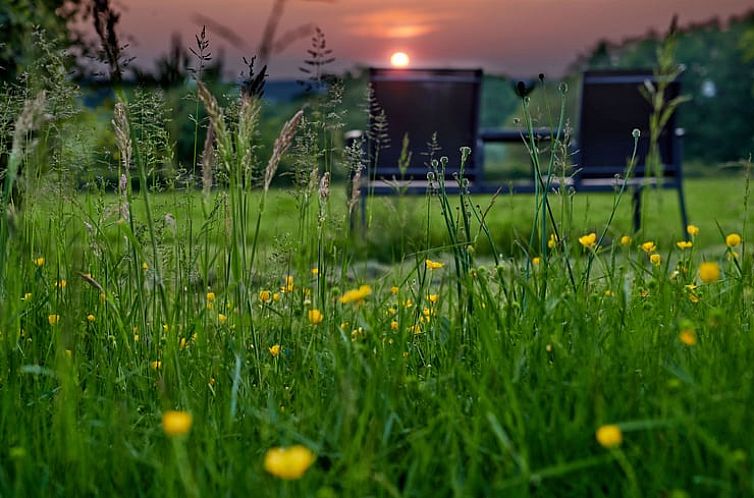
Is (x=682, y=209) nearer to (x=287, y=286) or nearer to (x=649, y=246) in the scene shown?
(x=649, y=246)

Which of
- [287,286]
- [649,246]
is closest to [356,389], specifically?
[287,286]

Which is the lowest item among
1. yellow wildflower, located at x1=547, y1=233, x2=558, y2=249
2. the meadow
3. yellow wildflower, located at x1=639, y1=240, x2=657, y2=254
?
the meadow

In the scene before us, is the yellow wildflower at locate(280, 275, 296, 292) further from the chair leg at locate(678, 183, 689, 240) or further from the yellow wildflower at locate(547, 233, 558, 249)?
the chair leg at locate(678, 183, 689, 240)

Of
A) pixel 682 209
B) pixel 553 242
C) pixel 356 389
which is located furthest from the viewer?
pixel 682 209

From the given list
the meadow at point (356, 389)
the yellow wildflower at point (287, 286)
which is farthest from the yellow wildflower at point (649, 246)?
the yellow wildflower at point (287, 286)

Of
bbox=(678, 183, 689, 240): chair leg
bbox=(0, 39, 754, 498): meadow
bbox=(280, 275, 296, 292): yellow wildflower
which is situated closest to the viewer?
bbox=(0, 39, 754, 498): meadow

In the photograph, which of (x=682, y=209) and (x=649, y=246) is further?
(x=682, y=209)

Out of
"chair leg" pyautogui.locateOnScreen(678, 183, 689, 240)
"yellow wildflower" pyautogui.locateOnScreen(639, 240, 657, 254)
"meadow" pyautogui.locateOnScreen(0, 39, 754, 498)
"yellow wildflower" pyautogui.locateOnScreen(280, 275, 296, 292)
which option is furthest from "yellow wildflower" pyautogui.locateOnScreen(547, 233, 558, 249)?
"chair leg" pyautogui.locateOnScreen(678, 183, 689, 240)

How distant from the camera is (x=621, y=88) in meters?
6.26

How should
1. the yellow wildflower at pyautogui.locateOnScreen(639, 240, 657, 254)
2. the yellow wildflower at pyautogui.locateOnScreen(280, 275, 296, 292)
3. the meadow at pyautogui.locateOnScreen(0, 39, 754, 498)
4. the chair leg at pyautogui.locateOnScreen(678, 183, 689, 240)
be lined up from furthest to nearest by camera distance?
the chair leg at pyautogui.locateOnScreen(678, 183, 689, 240) < the yellow wildflower at pyautogui.locateOnScreen(639, 240, 657, 254) < the yellow wildflower at pyautogui.locateOnScreen(280, 275, 296, 292) < the meadow at pyautogui.locateOnScreen(0, 39, 754, 498)

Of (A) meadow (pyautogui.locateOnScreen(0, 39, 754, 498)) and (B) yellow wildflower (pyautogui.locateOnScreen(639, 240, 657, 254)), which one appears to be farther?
(B) yellow wildflower (pyautogui.locateOnScreen(639, 240, 657, 254))

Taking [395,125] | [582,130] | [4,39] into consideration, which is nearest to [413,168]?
[395,125]

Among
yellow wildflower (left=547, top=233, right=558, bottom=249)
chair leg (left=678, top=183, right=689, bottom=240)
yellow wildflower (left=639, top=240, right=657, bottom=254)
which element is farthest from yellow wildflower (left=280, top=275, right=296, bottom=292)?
chair leg (left=678, top=183, right=689, bottom=240)

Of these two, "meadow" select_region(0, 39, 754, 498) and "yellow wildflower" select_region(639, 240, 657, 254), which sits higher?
"yellow wildflower" select_region(639, 240, 657, 254)
